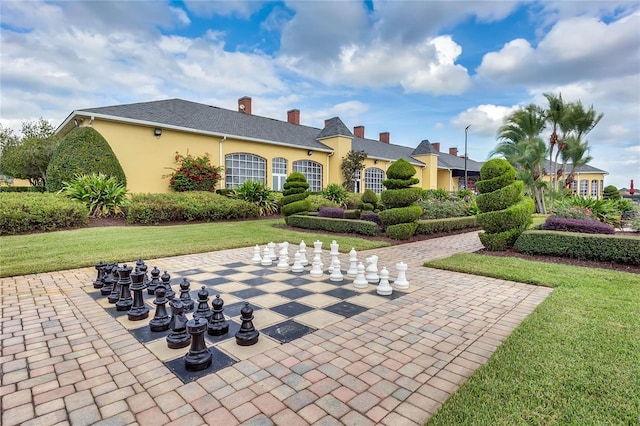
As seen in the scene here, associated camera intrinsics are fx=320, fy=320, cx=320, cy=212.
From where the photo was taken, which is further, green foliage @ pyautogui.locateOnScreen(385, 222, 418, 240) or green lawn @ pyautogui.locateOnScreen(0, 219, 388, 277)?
green foliage @ pyautogui.locateOnScreen(385, 222, 418, 240)

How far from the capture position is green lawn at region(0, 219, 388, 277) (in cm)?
604


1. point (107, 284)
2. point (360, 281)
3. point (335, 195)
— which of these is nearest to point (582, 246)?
point (360, 281)

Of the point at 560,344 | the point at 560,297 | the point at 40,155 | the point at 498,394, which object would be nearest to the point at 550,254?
the point at 560,297

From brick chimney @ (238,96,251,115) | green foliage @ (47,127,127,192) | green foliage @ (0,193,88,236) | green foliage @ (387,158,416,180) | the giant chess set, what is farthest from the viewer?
brick chimney @ (238,96,251,115)

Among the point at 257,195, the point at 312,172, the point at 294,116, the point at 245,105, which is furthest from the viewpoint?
the point at 294,116

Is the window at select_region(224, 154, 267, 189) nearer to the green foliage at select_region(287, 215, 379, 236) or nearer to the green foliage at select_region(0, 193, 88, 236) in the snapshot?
the green foliage at select_region(287, 215, 379, 236)

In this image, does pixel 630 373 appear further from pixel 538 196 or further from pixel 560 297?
pixel 538 196

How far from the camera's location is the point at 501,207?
7605mm

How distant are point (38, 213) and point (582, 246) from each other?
14014 mm

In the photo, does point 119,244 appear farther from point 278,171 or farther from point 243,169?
point 278,171

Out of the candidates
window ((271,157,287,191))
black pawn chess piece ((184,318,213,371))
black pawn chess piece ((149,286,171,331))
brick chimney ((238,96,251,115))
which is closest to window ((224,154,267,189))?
window ((271,157,287,191))

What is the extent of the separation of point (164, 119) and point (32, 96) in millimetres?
8228

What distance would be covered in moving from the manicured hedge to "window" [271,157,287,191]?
14.5 metres

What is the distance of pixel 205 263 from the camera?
6230 mm
